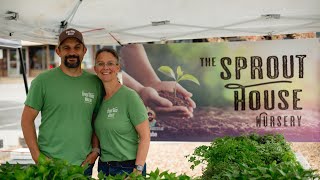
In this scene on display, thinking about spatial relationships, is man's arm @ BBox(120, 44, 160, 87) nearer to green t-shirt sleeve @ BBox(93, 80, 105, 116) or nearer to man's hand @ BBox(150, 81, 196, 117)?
man's hand @ BBox(150, 81, 196, 117)

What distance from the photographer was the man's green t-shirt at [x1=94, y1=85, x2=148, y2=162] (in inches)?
115

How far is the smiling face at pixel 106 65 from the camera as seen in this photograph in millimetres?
2932

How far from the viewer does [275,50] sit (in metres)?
6.14

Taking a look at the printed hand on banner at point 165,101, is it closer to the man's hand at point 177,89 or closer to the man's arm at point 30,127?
the man's hand at point 177,89

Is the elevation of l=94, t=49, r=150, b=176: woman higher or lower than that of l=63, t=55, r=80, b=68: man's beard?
lower

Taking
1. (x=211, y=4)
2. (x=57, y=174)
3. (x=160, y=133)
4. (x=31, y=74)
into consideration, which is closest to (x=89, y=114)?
(x=57, y=174)

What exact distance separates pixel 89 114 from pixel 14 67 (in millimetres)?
26506

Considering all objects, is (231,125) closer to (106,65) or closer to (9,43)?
(9,43)

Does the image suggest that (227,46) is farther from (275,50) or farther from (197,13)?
(197,13)

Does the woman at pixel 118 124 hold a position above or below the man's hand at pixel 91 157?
above

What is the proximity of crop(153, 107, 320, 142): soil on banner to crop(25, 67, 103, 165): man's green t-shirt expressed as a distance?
3.52m

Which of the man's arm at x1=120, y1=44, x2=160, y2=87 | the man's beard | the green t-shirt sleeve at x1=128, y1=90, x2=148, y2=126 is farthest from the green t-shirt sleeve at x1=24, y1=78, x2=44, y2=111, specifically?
the man's arm at x1=120, y1=44, x2=160, y2=87

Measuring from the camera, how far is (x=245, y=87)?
624 centimetres

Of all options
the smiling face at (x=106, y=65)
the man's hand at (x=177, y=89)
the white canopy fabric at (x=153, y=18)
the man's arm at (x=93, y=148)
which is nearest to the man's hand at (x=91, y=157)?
the man's arm at (x=93, y=148)
